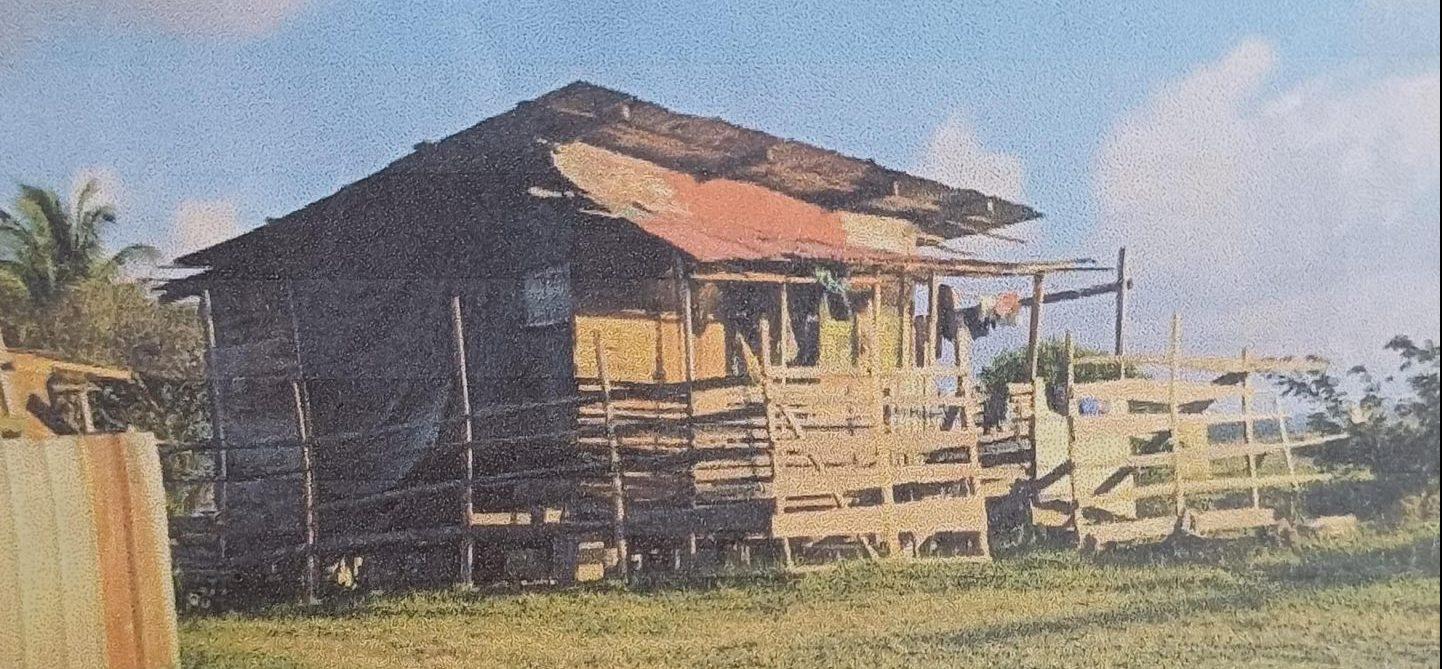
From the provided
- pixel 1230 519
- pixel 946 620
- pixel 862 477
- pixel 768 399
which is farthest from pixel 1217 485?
pixel 768 399

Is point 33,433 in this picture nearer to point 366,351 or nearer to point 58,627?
point 58,627

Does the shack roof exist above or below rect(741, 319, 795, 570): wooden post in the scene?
above

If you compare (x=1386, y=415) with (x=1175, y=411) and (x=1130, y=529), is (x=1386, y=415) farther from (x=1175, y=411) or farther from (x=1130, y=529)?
(x=1130, y=529)

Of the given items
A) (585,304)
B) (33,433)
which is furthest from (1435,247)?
(33,433)

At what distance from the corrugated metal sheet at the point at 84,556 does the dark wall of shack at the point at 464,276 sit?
0.26m

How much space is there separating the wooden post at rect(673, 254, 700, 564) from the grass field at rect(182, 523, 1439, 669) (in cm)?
21

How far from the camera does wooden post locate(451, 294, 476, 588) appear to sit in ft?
9.89

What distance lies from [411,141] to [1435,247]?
240cm

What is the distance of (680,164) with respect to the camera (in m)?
3.12

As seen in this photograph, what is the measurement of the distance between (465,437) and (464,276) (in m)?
0.33

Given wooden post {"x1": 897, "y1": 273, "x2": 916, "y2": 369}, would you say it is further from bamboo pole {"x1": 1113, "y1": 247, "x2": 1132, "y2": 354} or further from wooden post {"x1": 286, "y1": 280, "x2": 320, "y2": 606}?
wooden post {"x1": 286, "y1": 280, "x2": 320, "y2": 606}

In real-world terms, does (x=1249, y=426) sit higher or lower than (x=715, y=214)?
lower

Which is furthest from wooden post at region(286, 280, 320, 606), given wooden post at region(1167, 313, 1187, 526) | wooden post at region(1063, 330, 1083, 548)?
wooden post at region(1167, 313, 1187, 526)

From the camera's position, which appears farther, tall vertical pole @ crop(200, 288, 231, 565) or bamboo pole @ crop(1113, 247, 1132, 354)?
bamboo pole @ crop(1113, 247, 1132, 354)
